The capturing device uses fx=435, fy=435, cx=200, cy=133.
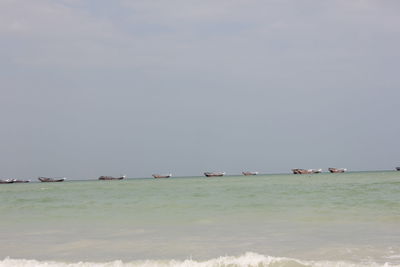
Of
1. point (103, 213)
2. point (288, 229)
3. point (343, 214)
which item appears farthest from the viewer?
point (103, 213)

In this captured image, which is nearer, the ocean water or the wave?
the wave

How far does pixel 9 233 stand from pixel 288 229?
8235 millimetres

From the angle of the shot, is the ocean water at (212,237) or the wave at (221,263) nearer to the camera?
the wave at (221,263)

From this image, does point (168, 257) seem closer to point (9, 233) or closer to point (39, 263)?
point (39, 263)

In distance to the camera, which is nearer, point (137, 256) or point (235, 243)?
point (137, 256)

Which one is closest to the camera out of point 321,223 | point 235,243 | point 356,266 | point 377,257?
point 356,266

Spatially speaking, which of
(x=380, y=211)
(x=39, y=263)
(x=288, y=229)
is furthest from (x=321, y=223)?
(x=39, y=263)

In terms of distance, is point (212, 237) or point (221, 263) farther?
point (212, 237)

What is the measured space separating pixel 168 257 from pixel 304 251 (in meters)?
2.90

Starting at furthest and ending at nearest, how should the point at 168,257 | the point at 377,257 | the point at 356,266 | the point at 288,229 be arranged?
1. the point at 288,229
2. the point at 168,257
3. the point at 377,257
4. the point at 356,266

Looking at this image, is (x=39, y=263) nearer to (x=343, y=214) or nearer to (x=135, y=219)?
(x=135, y=219)

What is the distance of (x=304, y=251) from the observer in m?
9.27

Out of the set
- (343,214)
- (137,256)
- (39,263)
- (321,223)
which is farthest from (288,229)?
(39,263)

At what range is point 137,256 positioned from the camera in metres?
9.37
